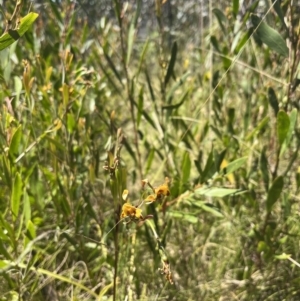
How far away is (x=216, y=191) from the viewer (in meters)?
0.81

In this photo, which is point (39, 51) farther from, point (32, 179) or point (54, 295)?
point (54, 295)

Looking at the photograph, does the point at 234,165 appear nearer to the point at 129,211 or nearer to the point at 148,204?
the point at 148,204

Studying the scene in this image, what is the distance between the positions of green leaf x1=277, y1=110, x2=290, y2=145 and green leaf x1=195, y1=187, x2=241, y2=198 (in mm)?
103

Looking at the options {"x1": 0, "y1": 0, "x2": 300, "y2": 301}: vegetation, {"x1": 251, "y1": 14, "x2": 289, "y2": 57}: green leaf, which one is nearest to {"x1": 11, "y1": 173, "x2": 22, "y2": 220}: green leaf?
{"x1": 0, "y1": 0, "x2": 300, "y2": 301}: vegetation

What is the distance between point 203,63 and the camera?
1.25m

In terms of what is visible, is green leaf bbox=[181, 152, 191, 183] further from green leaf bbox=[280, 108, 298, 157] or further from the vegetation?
green leaf bbox=[280, 108, 298, 157]

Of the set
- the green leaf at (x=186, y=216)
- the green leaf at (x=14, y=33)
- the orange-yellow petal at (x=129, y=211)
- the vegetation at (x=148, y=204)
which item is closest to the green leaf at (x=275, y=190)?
the vegetation at (x=148, y=204)

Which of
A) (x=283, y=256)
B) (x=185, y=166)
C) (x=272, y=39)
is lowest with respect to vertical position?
(x=283, y=256)

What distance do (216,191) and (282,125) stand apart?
0.14 meters

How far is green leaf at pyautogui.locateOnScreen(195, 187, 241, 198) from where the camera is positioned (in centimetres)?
78

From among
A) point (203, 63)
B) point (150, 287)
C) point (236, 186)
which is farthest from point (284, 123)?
point (203, 63)

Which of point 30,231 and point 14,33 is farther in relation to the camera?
point 30,231

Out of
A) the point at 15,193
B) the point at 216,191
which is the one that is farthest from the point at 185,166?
the point at 15,193

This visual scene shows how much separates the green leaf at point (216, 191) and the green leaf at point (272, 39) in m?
0.21
